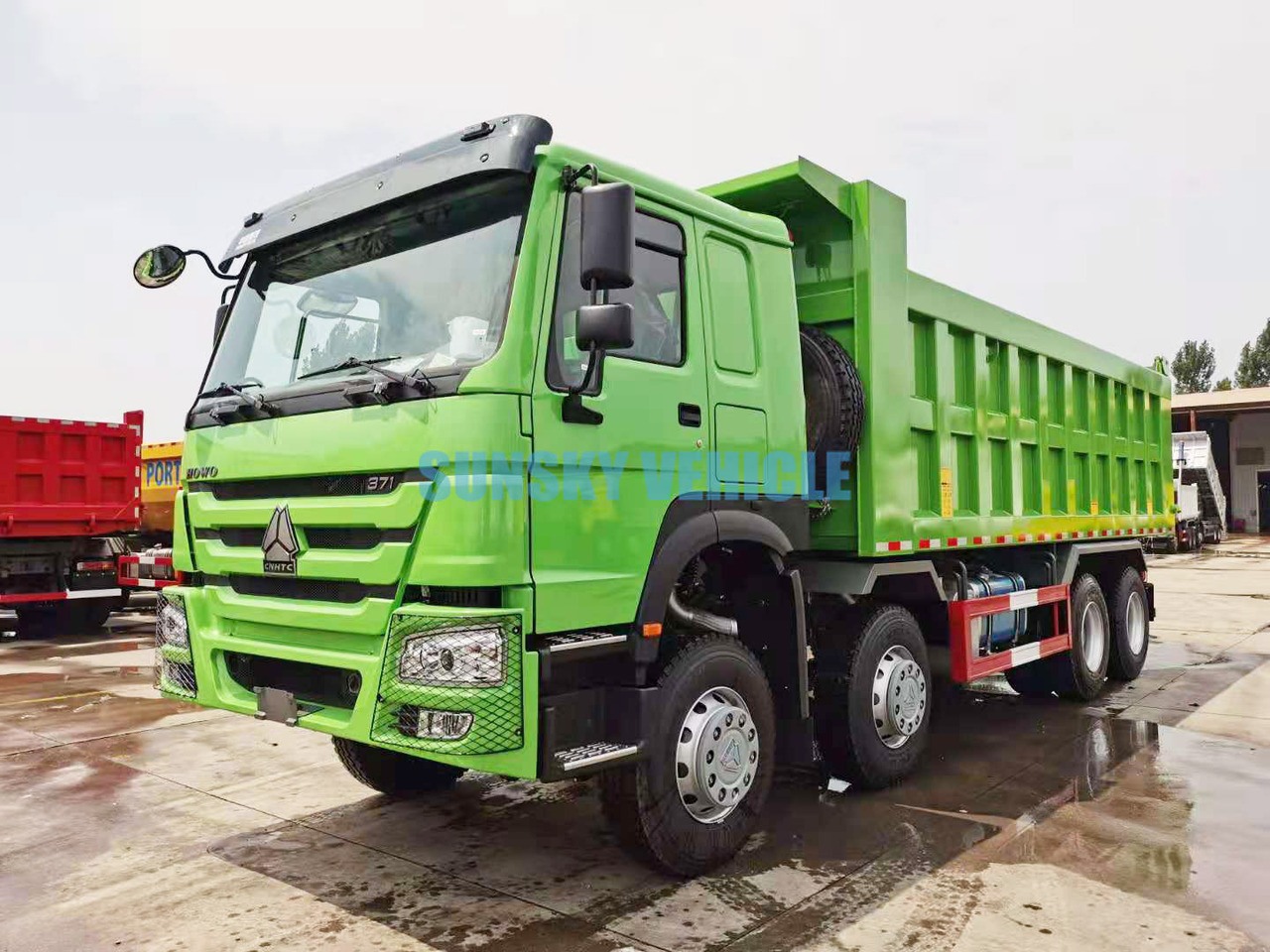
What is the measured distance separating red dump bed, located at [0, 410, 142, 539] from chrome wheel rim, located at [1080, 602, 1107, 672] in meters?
10.9

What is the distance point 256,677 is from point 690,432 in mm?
2004

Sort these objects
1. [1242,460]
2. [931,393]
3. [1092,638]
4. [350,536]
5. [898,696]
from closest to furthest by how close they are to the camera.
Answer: [350,536]
[898,696]
[931,393]
[1092,638]
[1242,460]

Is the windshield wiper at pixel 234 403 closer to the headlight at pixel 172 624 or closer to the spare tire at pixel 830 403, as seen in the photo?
the headlight at pixel 172 624

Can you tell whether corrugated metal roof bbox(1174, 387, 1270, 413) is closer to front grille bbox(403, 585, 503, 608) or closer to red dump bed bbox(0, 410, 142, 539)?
red dump bed bbox(0, 410, 142, 539)

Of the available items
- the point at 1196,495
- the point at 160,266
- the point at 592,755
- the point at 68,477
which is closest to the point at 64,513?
the point at 68,477

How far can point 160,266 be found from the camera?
14.8 feet

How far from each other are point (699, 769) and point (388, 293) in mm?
2208

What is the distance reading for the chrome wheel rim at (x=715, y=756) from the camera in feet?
12.4

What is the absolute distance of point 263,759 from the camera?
585 cm

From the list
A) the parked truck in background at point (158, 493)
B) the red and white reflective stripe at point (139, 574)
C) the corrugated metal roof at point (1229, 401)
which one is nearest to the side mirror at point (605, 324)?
the red and white reflective stripe at point (139, 574)

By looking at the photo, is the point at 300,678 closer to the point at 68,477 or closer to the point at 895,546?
the point at 895,546

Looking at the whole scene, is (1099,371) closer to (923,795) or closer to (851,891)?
(923,795)

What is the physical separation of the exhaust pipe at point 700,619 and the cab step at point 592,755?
0.65m

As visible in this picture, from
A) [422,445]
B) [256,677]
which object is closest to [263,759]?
[256,677]
